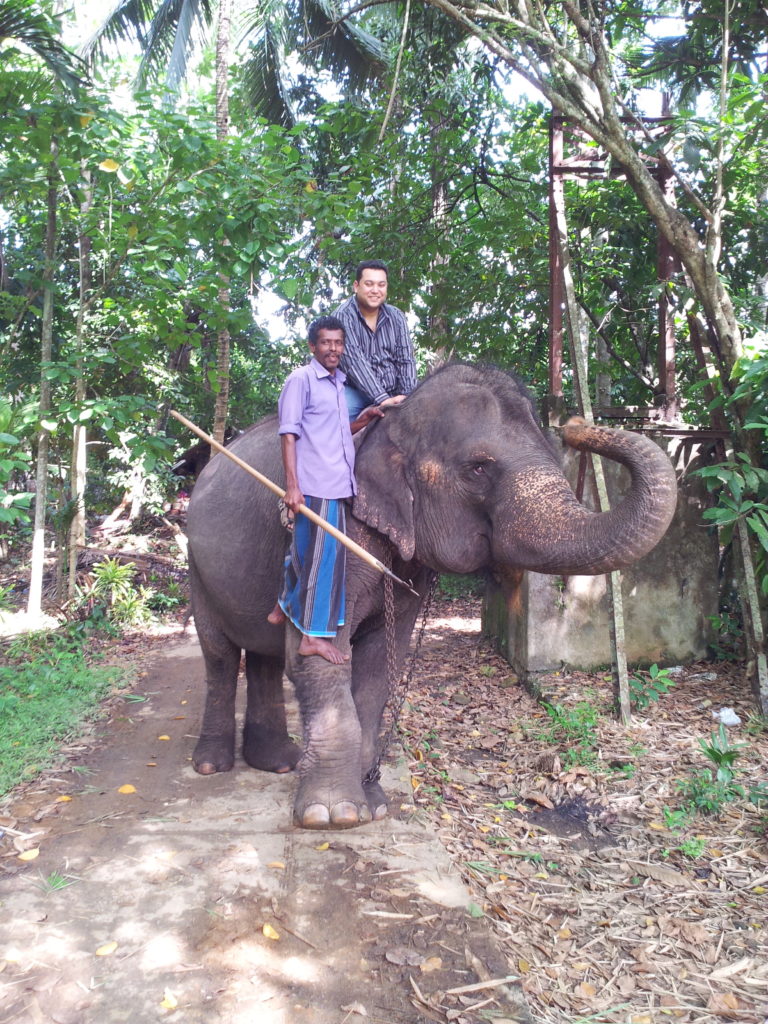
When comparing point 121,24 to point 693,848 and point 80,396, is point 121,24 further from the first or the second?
point 693,848

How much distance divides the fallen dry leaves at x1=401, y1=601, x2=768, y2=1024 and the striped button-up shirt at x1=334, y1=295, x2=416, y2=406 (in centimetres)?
220

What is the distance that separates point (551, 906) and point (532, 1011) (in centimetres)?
83

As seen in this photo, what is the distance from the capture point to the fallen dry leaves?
2.76 meters

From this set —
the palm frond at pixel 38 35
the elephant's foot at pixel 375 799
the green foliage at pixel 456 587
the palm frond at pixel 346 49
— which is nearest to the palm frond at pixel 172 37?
the palm frond at pixel 346 49

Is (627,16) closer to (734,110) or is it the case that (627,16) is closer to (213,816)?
(734,110)

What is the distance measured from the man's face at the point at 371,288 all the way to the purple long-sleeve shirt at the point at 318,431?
0.50 m

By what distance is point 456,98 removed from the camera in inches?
341

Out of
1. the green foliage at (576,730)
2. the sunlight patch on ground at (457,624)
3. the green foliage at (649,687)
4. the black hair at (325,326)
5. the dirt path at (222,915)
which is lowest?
the dirt path at (222,915)

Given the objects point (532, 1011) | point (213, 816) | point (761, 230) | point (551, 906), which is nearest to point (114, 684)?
point (213, 816)

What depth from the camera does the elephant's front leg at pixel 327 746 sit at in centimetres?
340

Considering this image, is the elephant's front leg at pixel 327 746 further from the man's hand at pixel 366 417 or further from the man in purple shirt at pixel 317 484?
the man's hand at pixel 366 417

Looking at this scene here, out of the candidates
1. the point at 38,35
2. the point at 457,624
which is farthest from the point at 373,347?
the point at 457,624

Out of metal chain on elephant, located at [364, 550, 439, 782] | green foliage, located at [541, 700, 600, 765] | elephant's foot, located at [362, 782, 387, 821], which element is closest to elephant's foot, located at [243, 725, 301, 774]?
metal chain on elephant, located at [364, 550, 439, 782]

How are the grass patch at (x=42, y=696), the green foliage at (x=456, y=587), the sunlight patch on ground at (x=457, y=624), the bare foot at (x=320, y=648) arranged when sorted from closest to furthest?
1. the bare foot at (x=320, y=648)
2. the grass patch at (x=42, y=696)
3. the sunlight patch on ground at (x=457, y=624)
4. the green foliage at (x=456, y=587)
